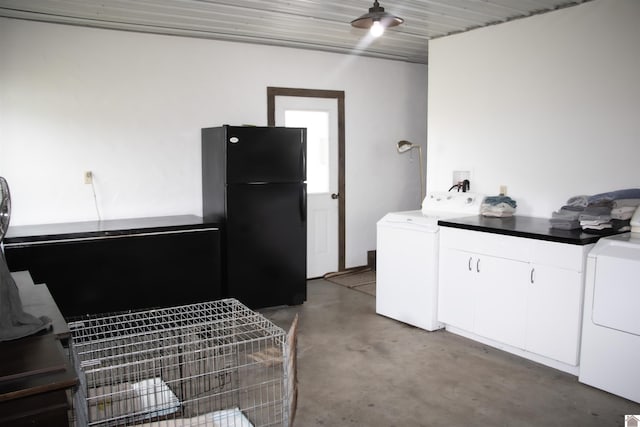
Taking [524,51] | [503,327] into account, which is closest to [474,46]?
[524,51]

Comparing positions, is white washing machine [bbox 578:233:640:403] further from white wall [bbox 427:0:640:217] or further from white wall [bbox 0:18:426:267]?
white wall [bbox 0:18:426:267]

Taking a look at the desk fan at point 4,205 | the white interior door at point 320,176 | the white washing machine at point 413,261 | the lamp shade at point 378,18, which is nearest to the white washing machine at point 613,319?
the white washing machine at point 413,261

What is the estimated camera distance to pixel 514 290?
3578mm

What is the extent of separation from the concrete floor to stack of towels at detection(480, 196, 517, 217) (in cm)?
104

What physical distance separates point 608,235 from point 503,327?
3.02 feet

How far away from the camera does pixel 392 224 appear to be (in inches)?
171

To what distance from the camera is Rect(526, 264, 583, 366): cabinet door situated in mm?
3246

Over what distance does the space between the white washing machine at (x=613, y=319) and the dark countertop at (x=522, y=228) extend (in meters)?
0.14

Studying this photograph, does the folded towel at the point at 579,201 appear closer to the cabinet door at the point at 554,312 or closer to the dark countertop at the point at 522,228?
the dark countertop at the point at 522,228

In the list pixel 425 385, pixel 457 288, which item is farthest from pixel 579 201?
pixel 425 385

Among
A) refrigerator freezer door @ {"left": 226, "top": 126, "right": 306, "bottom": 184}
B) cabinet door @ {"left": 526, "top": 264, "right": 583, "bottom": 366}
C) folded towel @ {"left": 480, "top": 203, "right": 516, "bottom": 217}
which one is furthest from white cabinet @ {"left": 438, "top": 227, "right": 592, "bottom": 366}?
refrigerator freezer door @ {"left": 226, "top": 126, "right": 306, "bottom": 184}

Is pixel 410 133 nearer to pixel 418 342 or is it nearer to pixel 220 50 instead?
pixel 220 50

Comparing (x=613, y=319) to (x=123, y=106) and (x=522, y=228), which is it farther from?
(x=123, y=106)

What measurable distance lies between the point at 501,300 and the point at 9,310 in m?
3.04
